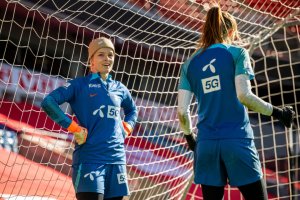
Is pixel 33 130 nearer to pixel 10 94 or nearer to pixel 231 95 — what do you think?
pixel 10 94

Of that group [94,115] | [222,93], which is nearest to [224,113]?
[222,93]

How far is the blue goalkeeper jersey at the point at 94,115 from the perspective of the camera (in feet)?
9.13

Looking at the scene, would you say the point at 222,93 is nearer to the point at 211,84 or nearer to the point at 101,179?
the point at 211,84

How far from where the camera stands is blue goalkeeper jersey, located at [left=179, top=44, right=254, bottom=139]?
97.5 inches

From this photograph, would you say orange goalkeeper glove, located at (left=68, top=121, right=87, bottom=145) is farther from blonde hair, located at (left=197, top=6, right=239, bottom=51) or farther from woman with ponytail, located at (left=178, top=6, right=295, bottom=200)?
blonde hair, located at (left=197, top=6, right=239, bottom=51)

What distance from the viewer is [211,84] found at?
2.52 meters

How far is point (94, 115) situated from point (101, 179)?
0.89 feet

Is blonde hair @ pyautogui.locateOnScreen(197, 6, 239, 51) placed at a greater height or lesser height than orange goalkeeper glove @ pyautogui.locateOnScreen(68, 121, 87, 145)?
greater

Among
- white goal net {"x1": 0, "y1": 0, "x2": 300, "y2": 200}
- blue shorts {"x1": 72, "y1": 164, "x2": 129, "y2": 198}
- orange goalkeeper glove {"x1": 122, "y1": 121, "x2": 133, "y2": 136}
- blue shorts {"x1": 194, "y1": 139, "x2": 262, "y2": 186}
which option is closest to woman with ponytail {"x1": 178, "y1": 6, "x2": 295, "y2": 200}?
blue shorts {"x1": 194, "y1": 139, "x2": 262, "y2": 186}

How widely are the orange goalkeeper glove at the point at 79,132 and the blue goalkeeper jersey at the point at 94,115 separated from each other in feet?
0.09

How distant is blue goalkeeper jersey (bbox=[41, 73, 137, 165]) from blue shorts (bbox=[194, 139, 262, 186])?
0.47 metres

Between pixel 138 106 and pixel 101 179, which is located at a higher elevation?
pixel 138 106

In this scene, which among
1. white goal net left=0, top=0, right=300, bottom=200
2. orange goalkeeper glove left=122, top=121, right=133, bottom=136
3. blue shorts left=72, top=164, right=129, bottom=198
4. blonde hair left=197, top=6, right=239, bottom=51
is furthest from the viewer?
white goal net left=0, top=0, right=300, bottom=200

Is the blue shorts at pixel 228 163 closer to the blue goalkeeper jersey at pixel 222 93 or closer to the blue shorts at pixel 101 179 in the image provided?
the blue goalkeeper jersey at pixel 222 93
